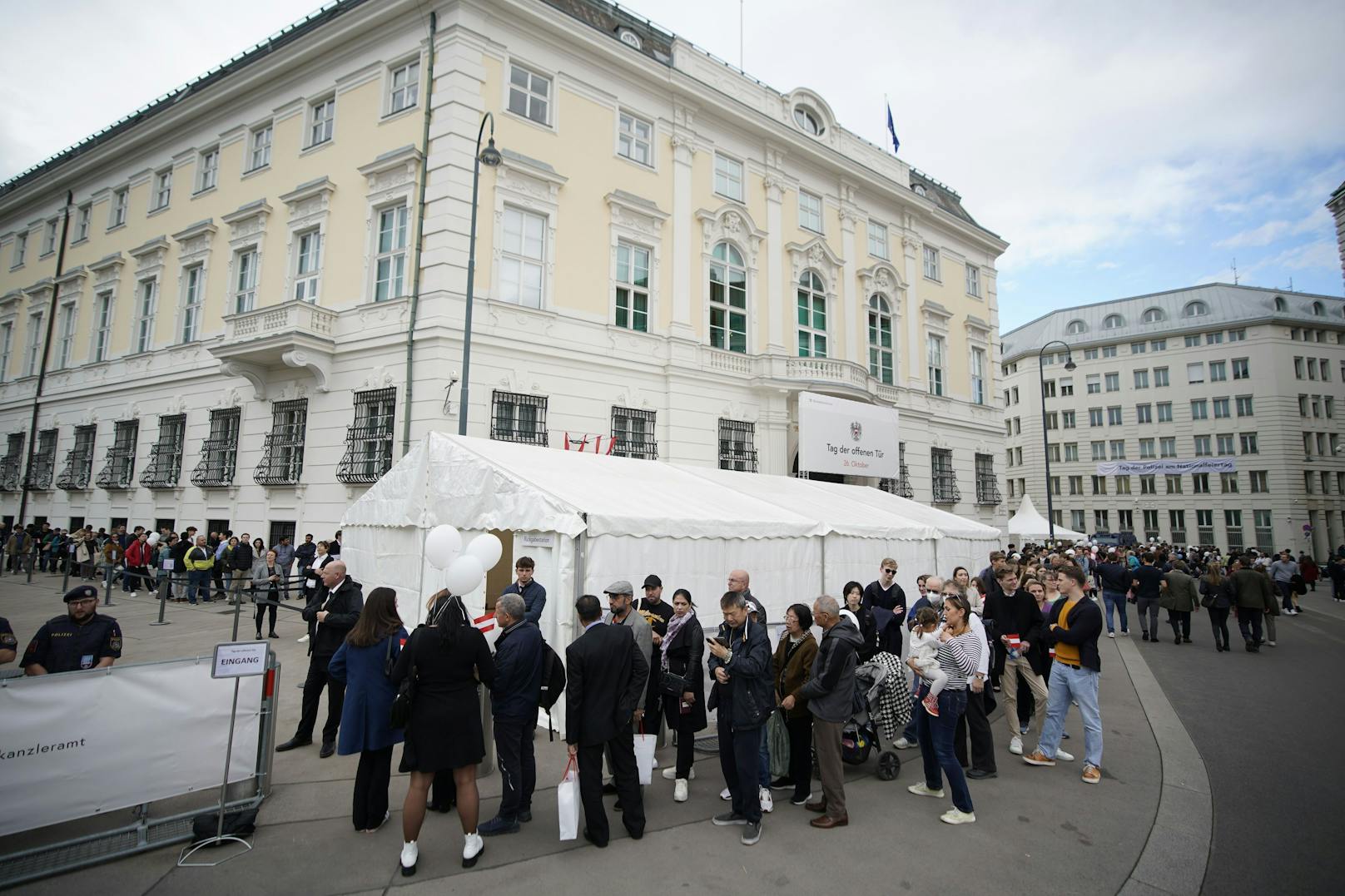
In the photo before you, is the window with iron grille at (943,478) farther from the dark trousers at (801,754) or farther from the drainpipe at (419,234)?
the dark trousers at (801,754)

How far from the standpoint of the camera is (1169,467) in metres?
53.5

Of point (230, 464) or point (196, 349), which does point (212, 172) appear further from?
point (230, 464)

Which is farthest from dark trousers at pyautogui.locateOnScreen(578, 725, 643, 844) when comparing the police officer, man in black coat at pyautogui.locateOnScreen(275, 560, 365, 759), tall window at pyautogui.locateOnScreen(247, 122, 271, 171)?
tall window at pyautogui.locateOnScreen(247, 122, 271, 171)

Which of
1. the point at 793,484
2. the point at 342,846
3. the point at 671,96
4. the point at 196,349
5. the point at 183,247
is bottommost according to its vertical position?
the point at 342,846

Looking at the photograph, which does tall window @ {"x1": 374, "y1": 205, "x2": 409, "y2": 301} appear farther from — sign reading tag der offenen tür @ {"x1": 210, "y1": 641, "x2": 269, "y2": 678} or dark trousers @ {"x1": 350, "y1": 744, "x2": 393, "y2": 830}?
dark trousers @ {"x1": 350, "y1": 744, "x2": 393, "y2": 830}

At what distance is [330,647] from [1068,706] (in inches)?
296

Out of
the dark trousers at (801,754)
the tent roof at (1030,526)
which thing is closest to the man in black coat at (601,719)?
the dark trousers at (801,754)

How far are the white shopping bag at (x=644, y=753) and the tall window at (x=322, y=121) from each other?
18.7 meters

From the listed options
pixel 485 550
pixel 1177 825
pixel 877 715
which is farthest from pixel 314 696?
pixel 1177 825

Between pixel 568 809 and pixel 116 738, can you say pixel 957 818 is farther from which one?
pixel 116 738

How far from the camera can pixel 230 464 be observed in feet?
58.7

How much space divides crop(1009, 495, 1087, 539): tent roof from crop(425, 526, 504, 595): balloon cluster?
25.5 metres

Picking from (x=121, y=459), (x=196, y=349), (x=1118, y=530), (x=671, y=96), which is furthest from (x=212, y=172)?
(x=1118, y=530)

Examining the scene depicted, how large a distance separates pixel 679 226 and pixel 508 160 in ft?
17.4
